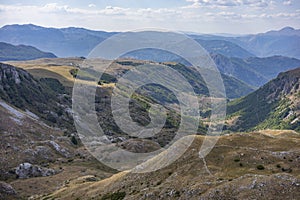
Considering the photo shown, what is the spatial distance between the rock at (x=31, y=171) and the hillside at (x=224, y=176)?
36.7 metres

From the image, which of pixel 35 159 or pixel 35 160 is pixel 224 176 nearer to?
pixel 35 160

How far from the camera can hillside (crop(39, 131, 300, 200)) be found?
5162 cm

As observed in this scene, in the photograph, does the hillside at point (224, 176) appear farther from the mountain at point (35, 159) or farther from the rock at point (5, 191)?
the mountain at point (35, 159)

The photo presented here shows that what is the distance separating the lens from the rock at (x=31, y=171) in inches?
4364

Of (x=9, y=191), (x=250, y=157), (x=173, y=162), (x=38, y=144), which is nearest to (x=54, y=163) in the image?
(x=38, y=144)

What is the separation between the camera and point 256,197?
162 ft

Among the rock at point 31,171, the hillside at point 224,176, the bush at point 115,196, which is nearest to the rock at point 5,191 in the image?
the rock at point 31,171

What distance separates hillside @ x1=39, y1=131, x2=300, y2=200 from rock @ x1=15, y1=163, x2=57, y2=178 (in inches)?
1446

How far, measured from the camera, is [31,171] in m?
113

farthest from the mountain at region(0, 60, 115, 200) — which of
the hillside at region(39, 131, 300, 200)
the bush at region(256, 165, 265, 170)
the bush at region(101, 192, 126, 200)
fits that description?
the bush at region(256, 165, 265, 170)

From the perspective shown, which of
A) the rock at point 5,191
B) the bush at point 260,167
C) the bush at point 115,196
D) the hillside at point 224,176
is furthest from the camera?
the rock at point 5,191

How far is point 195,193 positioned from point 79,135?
14258 cm

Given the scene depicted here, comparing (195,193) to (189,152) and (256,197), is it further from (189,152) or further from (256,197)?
(189,152)

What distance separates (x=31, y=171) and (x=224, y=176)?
78505 mm
